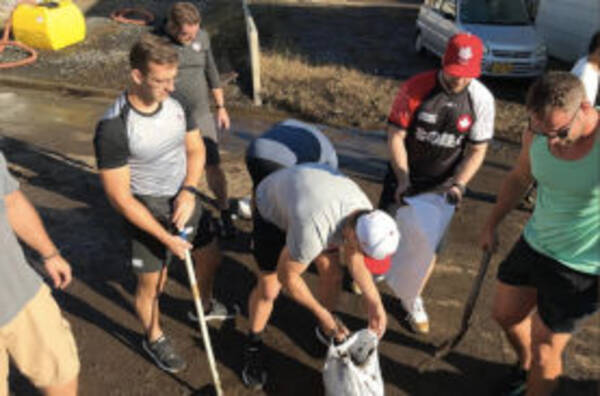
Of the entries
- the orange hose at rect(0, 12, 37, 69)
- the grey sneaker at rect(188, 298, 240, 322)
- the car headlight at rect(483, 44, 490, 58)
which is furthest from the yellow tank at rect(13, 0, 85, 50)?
the grey sneaker at rect(188, 298, 240, 322)

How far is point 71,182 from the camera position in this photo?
246 inches

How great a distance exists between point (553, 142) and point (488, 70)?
24.6 feet

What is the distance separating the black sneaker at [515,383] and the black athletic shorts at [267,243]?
1802 millimetres

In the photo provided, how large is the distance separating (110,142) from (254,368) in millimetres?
1850

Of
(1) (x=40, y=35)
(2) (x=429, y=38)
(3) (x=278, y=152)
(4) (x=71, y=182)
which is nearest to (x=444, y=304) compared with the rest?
(3) (x=278, y=152)

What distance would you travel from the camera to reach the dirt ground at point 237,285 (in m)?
3.78

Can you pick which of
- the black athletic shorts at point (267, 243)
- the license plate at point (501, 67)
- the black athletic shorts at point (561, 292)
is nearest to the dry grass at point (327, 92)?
the license plate at point (501, 67)

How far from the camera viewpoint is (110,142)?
2951 mm

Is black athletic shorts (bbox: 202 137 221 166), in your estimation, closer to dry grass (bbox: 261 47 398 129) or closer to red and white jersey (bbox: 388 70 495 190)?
red and white jersey (bbox: 388 70 495 190)

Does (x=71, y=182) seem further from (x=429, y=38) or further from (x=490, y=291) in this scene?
(x=429, y=38)

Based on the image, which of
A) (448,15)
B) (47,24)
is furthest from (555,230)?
(47,24)

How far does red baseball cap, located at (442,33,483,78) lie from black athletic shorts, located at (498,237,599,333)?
4.31 feet

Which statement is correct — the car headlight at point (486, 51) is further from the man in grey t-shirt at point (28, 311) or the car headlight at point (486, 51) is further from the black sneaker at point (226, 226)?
the man in grey t-shirt at point (28, 311)

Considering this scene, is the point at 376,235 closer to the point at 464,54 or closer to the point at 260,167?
the point at 260,167
